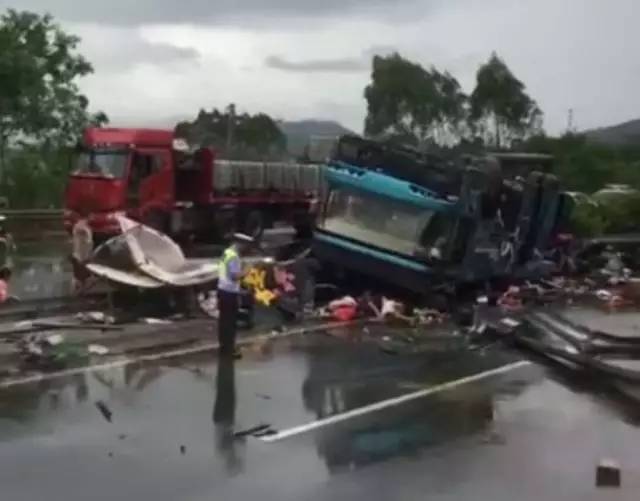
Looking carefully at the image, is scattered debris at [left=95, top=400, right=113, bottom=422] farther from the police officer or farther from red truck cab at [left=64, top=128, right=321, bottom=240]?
red truck cab at [left=64, top=128, right=321, bottom=240]

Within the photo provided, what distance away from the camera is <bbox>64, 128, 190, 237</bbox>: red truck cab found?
101 ft

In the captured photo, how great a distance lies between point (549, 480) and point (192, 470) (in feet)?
9.32

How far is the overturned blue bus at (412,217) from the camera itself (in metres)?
21.9

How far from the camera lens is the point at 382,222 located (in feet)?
73.3

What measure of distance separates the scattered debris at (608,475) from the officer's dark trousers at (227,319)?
5.90 meters

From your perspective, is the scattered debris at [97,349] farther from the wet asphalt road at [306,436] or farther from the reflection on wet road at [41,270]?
the reflection on wet road at [41,270]

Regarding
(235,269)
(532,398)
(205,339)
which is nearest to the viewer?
(532,398)

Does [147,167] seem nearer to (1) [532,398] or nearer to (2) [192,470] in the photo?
(1) [532,398]

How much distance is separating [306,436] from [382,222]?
1047cm

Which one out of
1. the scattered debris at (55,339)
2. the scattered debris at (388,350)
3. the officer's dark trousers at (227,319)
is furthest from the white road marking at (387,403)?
the scattered debris at (55,339)

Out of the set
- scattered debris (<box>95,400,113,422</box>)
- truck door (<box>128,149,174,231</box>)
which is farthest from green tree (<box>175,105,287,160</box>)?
scattered debris (<box>95,400,113,422</box>)

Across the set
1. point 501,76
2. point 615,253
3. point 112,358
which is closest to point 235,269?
point 112,358

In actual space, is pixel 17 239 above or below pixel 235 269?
below

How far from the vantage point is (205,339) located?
59.3ft
